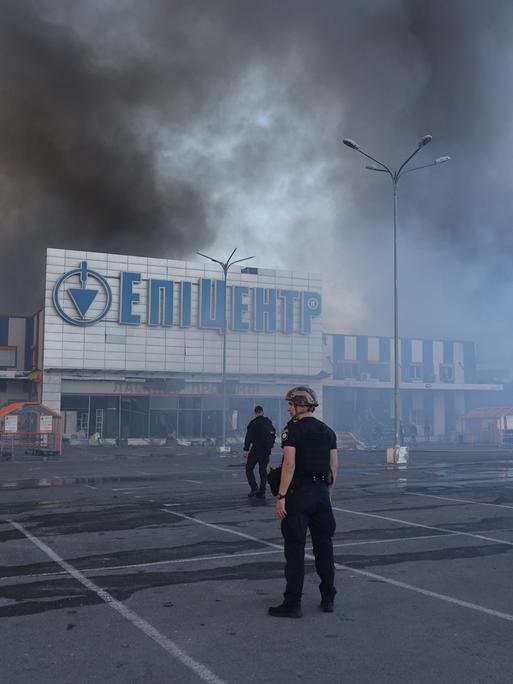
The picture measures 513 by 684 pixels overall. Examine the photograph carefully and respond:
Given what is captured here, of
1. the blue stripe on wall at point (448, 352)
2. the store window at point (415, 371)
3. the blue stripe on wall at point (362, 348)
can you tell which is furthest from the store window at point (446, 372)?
the blue stripe on wall at point (362, 348)

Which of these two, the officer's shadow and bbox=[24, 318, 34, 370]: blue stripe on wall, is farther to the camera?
bbox=[24, 318, 34, 370]: blue stripe on wall

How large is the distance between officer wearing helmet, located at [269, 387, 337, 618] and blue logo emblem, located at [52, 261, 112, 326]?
129ft

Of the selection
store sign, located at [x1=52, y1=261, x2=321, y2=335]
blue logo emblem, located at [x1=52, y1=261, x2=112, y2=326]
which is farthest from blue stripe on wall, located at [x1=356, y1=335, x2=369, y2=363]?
blue logo emblem, located at [x1=52, y1=261, x2=112, y2=326]

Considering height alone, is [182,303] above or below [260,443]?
above

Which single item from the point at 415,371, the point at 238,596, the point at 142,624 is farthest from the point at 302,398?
the point at 415,371

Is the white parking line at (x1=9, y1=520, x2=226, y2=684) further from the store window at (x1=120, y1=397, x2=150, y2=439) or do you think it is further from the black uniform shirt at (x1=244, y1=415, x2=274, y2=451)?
the store window at (x1=120, y1=397, x2=150, y2=439)

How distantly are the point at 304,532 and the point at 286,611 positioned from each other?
0.60 m

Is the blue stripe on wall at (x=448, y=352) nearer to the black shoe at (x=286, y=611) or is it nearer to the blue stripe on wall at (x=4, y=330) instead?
the blue stripe on wall at (x=4, y=330)

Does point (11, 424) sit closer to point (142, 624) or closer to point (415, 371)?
point (142, 624)

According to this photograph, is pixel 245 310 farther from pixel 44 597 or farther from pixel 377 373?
pixel 44 597

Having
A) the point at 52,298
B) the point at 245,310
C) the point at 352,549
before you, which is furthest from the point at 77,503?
the point at 245,310

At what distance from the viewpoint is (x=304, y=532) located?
5.42 metres

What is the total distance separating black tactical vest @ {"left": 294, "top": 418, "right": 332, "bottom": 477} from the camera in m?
5.50

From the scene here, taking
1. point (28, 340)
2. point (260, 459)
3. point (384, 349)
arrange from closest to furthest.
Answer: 1. point (260, 459)
2. point (28, 340)
3. point (384, 349)
